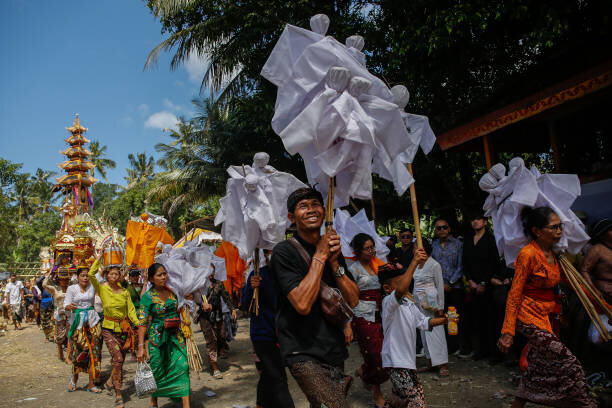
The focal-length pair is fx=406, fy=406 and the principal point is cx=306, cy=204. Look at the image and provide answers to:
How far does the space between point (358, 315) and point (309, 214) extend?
2.67 m

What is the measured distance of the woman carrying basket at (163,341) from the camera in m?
5.07

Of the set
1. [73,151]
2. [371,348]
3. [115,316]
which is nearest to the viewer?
[371,348]

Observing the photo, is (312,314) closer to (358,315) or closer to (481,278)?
(358,315)

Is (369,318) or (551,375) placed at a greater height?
(369,318)

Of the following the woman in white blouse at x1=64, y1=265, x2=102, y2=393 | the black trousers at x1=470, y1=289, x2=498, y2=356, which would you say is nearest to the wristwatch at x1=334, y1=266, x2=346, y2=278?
the black trousers at x1=470, y1=289, x2=498, y2=356

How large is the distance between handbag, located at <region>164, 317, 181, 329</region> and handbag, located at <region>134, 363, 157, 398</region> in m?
0.54

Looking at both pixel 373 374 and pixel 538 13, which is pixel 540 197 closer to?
A: pixel 373 374

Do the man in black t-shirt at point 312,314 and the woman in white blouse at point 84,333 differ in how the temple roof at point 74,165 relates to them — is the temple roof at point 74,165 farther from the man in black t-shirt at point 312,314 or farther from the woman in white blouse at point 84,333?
the man in black t-shirt at point 312,314

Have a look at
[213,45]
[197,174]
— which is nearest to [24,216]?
[197,174]

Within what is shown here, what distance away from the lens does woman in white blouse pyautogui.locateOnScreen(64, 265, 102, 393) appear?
22.1 ft

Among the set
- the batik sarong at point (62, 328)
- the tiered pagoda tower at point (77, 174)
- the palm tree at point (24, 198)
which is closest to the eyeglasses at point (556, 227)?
the batik sarong at point (62, 328)

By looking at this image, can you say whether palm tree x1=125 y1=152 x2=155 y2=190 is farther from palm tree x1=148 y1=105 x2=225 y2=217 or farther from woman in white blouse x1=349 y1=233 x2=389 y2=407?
woman in white blouse x1=349 y1=233 x2=389 y2=407

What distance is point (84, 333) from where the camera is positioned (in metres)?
6.79

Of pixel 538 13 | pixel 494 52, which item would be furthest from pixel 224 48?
pixel 538 13
